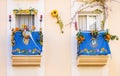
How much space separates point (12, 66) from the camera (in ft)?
106

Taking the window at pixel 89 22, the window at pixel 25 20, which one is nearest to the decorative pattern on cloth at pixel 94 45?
the window at pixel 89 22

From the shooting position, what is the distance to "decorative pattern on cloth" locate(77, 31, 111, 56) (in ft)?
105

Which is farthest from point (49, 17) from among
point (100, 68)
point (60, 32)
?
point (100, 68)

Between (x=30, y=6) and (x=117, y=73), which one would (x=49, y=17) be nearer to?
(x=30, y=6)

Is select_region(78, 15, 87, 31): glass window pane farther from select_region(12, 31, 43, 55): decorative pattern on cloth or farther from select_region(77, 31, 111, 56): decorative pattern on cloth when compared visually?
select_region(12, 31, 43, 55): decorative pattern on cloth

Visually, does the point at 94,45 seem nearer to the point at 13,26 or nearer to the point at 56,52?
the point at 56,52

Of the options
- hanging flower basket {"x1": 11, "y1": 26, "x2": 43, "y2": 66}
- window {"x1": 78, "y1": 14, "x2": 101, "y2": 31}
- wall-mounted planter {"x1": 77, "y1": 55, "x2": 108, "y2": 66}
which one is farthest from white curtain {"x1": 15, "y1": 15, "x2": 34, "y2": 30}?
wall-mounted planter {"x1": 77, "y1": 55, "x2": 108, "y2": 66}

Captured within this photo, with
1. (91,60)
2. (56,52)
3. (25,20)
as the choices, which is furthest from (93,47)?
(25,20)

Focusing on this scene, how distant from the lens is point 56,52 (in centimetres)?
3259

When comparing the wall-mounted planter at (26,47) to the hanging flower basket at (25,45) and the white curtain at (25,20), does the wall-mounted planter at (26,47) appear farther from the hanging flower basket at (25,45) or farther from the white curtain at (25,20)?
the white curtain at (25,20)

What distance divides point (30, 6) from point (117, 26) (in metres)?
3.47

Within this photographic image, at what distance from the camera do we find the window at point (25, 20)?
108 feet

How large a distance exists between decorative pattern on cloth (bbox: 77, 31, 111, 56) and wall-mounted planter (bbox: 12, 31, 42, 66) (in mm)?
1585

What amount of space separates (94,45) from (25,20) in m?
2.90
